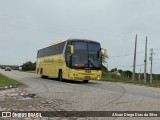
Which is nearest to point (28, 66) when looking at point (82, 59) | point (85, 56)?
point (82, 59)

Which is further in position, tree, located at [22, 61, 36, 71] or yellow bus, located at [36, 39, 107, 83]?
tree, located at [22, 61, 36, 71]

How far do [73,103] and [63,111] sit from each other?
2108mm

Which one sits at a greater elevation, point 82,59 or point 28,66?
point 28,66

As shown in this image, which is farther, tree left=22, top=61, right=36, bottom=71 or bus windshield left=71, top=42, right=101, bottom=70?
tree left=22, top=61, right=36, bottom=71

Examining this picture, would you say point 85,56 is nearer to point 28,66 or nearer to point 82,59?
point 82,59

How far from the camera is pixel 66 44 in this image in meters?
29.9

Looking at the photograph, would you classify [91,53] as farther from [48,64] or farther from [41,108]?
[41,108]

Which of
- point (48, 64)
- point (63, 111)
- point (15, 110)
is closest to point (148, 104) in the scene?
point (63, 111)

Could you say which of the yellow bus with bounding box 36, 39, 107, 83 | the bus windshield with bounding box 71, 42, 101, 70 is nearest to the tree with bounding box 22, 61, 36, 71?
the yellow bus with bounding box 36, 39, 107, 83

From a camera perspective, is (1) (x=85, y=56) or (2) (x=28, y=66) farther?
(2) (x=28, y=66)

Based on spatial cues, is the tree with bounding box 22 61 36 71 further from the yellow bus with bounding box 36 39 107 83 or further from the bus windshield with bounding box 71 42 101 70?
the bus windshield with bounding box 71 42 101 70

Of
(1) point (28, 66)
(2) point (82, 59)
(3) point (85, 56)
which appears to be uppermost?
(1) point (28, 66)

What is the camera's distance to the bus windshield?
28.9 m

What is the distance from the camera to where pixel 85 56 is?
94.7 ft
